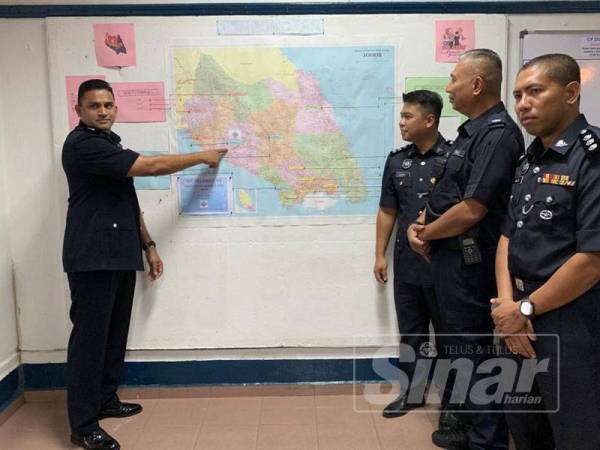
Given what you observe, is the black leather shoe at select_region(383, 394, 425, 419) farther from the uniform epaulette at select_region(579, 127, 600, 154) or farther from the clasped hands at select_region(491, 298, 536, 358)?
the uniform epaulette at select_region(579, 127, 600, 154)

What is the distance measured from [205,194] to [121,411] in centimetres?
120

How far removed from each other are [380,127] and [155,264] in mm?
1382

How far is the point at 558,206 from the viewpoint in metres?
1.61

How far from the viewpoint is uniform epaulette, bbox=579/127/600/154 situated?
5.11 feet

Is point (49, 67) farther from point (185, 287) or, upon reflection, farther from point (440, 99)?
point (440, 99)

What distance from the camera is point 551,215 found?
64.1 inches

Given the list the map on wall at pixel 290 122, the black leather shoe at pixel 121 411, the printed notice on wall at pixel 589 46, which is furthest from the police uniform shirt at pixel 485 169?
the black leather shoe at pixel 121 411

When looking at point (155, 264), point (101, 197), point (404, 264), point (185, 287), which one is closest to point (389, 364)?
point (404, 264)

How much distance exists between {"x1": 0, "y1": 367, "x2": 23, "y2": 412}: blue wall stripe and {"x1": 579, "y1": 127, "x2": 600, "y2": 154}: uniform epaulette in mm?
2834

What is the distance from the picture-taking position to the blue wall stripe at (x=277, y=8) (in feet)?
8.84

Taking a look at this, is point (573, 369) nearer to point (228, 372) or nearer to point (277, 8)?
point (228, 372)

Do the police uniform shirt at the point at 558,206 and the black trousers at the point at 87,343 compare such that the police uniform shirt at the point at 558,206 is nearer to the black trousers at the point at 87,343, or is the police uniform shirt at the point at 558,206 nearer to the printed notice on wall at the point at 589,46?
the printed notice on wall at the point at 589,46

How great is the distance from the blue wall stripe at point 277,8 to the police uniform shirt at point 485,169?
86cm

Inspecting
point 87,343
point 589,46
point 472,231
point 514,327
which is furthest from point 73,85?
point 589,46
